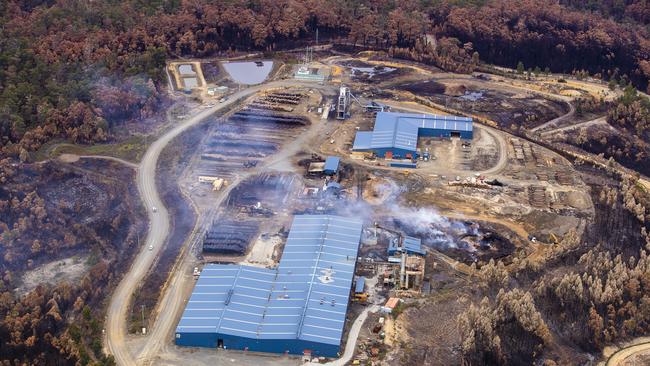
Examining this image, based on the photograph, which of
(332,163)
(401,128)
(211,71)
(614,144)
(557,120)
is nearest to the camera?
(332,163)

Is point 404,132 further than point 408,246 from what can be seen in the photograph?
Yes

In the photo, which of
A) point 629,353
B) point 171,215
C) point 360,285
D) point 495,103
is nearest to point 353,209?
point 360,285

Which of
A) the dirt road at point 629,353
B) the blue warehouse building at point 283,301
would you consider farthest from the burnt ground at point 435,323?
the dirt road at point 629,353

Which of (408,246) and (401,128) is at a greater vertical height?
(401,128)

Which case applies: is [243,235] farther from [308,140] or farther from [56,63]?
[56,63]

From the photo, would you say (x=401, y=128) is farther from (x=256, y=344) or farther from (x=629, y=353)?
(x=256, y=344)

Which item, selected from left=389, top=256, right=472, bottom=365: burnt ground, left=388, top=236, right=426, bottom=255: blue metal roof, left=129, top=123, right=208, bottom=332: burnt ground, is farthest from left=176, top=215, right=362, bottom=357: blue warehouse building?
left=389, top=256, right=472, bottom=365: burnt ground

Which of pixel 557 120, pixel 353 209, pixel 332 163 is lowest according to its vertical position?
pixel 557 120
